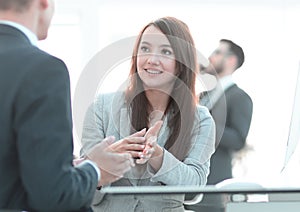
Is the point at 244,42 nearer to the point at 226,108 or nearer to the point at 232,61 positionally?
the point at 232,61

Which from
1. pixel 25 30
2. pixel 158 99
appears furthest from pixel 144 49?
pixel 25 30

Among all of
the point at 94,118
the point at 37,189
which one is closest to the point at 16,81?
the point at 37,189

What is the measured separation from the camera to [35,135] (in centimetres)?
134

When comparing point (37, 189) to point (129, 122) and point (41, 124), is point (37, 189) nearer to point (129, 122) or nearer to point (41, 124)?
point (41, 124)

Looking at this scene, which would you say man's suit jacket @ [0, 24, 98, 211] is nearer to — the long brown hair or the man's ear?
the long brown hair

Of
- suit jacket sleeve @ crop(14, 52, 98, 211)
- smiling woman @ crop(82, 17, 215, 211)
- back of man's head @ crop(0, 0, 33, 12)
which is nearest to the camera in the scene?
suit jacket sleeve @ crop(14, 52, 98, 211)

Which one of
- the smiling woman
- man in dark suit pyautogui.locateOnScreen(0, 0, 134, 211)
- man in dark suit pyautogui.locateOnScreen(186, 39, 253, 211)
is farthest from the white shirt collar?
man in dark suit pyautogui.locateOnScreen(186, 39, 253, 211)

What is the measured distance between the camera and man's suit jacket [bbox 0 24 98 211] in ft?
4.43

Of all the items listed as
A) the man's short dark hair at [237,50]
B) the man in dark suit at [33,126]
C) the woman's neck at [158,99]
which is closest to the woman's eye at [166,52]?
the woman's neck at [158,99]

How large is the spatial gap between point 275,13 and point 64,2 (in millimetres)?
733

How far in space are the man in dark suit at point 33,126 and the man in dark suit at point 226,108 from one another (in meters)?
0.83

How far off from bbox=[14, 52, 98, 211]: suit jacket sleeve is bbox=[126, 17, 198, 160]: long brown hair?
75cm

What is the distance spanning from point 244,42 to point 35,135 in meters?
1.11

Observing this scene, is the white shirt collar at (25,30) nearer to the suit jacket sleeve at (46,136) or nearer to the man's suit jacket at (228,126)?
the suit jacket sleeve at (46,136)
